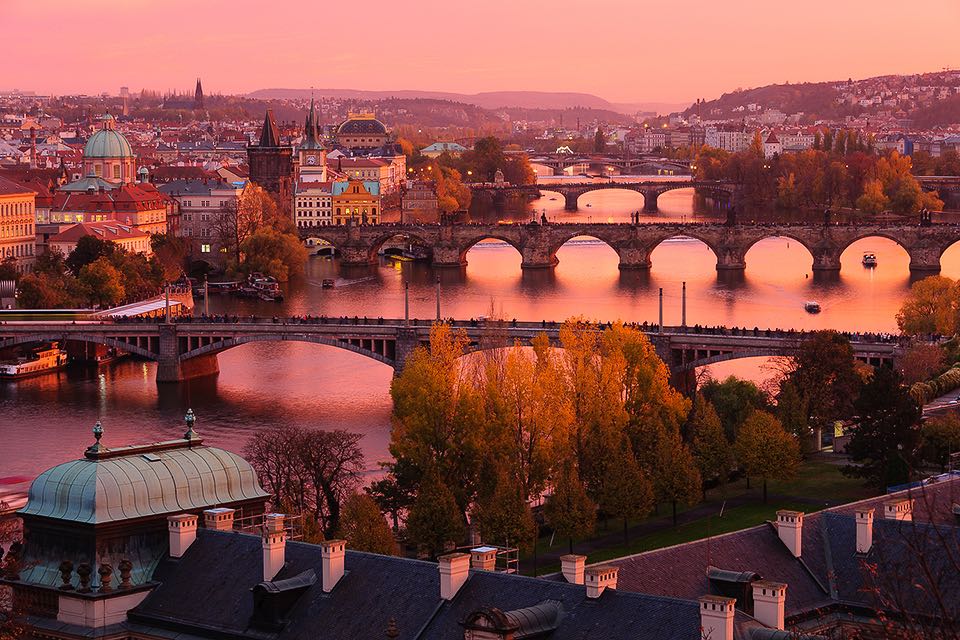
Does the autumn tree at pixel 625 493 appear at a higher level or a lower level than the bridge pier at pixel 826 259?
higher

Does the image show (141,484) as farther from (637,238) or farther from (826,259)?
(637,238)

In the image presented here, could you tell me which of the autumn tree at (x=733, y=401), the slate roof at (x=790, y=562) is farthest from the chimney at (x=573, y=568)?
the autumn tree at (x=733, y=401)

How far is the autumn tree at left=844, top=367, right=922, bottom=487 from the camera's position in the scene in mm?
39844

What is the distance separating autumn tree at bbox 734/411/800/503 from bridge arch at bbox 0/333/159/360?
28.1 metres

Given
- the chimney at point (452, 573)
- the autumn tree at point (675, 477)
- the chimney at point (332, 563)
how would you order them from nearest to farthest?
the chimney at point (452, 573)
the chimney at point (332, 563)
the autumn tree at point (675, 477)

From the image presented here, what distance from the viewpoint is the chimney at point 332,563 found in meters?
24.3

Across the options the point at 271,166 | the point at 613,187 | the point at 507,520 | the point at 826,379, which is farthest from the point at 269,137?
the point at 507,520

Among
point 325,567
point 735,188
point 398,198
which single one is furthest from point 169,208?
point 325,567

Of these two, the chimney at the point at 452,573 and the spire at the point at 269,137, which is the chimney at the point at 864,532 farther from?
the spire at the point at 269,137

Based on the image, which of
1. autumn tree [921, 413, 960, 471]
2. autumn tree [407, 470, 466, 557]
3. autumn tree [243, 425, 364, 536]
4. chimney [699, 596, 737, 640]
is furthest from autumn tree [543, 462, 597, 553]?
chimney [699, 596, 737, 640]

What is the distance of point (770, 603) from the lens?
2298 cm

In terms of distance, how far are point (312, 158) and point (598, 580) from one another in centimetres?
11619

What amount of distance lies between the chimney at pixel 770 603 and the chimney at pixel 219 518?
7043mm

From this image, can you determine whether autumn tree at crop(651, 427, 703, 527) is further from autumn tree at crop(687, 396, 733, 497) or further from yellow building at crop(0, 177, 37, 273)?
yellow building at crop(0, 177, 37, 273)
